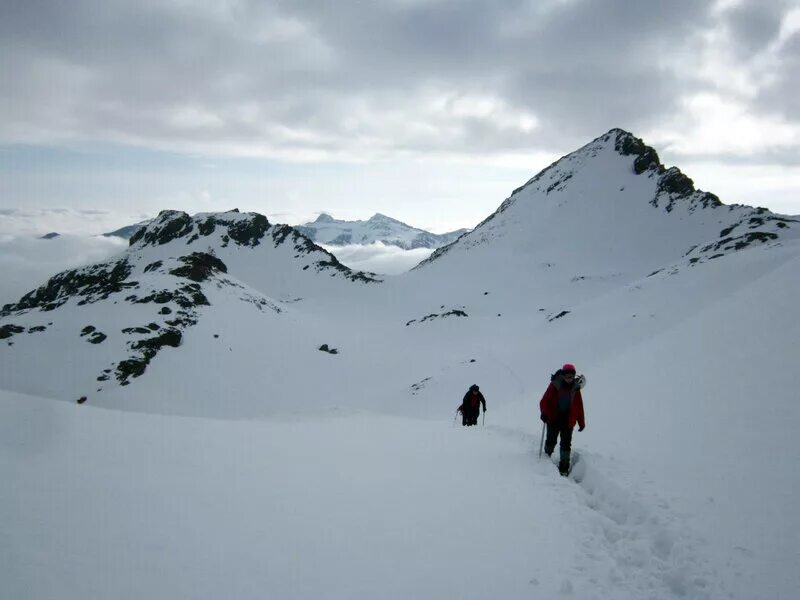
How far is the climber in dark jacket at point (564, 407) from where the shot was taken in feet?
31.7

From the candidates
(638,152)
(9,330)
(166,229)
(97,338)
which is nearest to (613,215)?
(638,152)

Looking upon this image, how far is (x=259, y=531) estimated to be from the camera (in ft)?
21.1

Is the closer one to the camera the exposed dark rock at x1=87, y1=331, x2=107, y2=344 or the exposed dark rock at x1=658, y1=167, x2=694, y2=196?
the exposed dark rock at x1=87, y1=331, x2=107, y2=344

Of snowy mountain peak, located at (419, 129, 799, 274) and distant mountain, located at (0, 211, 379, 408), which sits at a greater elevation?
snowy mountain peak, located at (419, 129, 799, 274)

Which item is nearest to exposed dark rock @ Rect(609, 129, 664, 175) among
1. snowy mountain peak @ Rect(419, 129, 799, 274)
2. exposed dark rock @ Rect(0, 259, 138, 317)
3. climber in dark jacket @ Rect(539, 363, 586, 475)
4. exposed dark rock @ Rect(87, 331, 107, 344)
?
snowy mountain peak @ Rect(419, 129, 799, 274)

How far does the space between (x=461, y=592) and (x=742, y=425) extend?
8515 mm

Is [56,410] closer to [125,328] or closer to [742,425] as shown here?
[742,425]

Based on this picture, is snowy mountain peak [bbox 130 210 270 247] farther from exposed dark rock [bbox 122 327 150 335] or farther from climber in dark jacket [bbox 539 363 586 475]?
climber in dark jacket [bbox 539 363 586 475]

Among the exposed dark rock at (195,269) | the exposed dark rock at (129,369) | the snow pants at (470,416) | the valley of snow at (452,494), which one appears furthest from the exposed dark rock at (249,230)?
the snow pants at (470,416)

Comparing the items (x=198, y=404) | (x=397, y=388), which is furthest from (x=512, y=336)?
(x=198, y=404)

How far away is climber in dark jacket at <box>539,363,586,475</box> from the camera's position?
966cm

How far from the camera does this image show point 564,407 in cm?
977

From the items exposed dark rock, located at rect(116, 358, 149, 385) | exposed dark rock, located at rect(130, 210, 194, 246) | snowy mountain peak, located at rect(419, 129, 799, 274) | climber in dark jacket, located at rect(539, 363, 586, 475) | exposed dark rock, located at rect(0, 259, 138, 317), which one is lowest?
exposed dark rock, located at rect(116, 358, 149, 385)

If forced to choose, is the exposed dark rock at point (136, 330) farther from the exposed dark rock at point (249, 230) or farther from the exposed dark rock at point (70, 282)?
the exposed dark rock at point (249, 230)
